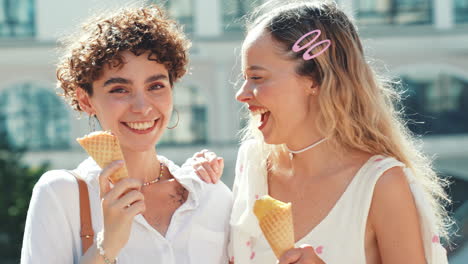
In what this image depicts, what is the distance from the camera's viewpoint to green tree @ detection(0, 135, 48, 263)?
15.4m

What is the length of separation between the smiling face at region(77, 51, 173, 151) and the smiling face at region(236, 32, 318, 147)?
0.34m

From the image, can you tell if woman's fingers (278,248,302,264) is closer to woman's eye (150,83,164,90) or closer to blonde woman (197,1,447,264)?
blonde woman (197,1,447,264)

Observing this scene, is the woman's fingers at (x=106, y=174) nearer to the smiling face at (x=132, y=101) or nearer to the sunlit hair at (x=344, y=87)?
the smiling face at (x=132, y=101)

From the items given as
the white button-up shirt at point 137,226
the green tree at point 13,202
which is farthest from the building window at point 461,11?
the white button-up shirt at point 137,226

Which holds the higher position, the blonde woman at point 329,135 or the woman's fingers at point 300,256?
the blonde woman at point 329,135

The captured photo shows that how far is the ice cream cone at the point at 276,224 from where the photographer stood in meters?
2.52

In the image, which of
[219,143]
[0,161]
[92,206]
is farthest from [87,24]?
[219,143]

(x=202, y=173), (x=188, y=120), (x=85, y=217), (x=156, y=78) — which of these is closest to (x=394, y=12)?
(x=188, y=120)

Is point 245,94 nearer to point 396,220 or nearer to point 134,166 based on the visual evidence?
point 134,166

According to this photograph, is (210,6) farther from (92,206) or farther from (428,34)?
(92,206)

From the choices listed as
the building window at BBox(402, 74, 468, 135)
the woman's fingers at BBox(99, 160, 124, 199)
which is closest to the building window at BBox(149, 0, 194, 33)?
the building window at BBox(402, 74, 468, 135)

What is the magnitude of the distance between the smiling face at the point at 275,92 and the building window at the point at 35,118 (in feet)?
63.3

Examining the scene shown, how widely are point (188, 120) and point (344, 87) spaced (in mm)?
19310

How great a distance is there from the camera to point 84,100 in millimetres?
3094
